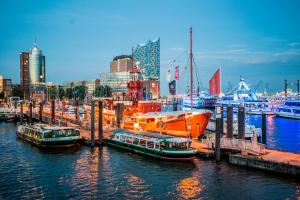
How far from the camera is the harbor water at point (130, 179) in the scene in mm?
35406

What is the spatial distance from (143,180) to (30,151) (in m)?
27.1

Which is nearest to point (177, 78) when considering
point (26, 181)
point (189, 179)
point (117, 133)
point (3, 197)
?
point (117, 133)

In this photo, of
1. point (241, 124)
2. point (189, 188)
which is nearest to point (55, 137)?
point (241, 124)

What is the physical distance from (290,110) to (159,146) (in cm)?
10775

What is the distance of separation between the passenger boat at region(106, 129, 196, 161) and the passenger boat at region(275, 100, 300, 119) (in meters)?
96.3

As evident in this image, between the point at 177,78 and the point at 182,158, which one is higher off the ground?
the point at 177,78

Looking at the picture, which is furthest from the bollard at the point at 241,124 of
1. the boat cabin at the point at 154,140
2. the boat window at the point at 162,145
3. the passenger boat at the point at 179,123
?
the passenger boat at the point at 179,123

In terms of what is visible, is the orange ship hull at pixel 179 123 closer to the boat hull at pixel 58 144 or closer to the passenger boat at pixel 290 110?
the boat hull at pixel 58 144

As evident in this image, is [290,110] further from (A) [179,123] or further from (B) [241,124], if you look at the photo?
(B) [241,124]

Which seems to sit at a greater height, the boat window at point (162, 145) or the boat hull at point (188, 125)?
the boat hull at point (188, 125)

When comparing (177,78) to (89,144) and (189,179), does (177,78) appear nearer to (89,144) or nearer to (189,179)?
(89,144)

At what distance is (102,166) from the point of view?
157 ft

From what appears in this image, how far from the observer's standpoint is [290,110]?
14325 cm

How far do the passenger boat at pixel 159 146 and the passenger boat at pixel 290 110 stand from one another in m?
96.3
